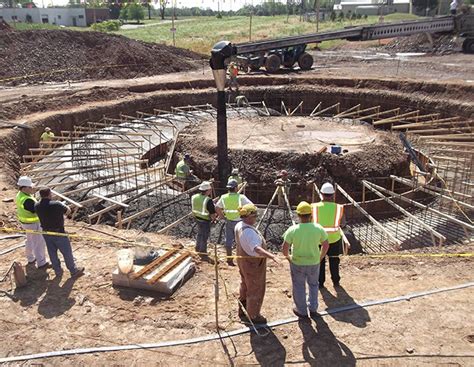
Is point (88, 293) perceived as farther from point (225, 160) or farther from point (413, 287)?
point (225, 160)

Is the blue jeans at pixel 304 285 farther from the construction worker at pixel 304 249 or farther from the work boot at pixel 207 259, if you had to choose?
the work boot at pixel 207 259

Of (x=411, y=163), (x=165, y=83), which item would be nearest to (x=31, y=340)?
(x=411, y=163)

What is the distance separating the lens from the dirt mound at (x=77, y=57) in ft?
91.7

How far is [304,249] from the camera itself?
18.1 feet

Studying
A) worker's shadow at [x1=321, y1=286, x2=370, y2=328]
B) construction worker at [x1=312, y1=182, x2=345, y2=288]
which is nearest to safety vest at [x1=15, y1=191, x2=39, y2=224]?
construction worker at [x1=312, y1=182, x2=345, y2=288]

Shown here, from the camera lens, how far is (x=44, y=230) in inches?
265

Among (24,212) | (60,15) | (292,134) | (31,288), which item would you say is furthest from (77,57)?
(60,15)

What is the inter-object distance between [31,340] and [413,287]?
5546 mm

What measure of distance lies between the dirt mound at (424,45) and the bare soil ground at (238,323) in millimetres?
32493

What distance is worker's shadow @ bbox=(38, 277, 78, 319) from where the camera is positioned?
6.19 meters

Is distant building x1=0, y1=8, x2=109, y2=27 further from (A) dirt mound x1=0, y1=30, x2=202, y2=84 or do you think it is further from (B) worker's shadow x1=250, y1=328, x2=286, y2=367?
(B) worker's shadow x1=250, y1=328, x2=286, y2=367

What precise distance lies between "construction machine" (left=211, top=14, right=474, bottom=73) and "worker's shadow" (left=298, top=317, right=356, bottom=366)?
2212 cm

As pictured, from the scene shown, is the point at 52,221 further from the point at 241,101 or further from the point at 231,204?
the point at 241,101

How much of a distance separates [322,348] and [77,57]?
2939 cm
